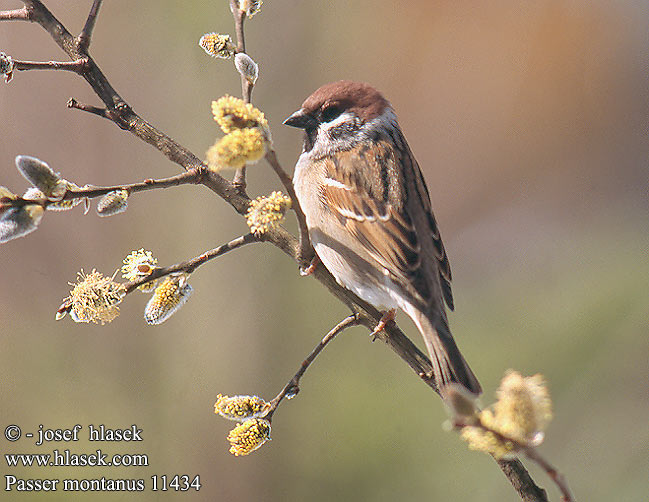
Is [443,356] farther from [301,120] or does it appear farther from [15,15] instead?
[15,15]

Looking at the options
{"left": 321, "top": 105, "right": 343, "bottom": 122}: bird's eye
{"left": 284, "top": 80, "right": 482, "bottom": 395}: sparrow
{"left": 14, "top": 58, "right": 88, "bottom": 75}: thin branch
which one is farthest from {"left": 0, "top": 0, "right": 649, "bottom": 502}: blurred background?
{"left": 14, "top": 58, "right": 88, "bottom": 75}: thin branch

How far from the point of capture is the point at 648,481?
2229 mm

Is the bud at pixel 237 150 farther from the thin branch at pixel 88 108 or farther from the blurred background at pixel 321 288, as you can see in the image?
the blurred background at pixel 321 288

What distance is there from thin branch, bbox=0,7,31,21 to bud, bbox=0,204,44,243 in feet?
0.87

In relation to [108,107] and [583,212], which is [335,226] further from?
[583,212]

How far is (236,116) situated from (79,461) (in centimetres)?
199

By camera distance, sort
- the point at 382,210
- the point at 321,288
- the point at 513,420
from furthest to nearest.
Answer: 1. the point at 321,288
2. the point at 382,210
3. the point at 513,420

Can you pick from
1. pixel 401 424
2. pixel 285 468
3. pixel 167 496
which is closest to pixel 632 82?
pixel 401 424

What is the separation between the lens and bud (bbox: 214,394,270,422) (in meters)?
1.07

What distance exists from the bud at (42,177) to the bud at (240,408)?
37cm

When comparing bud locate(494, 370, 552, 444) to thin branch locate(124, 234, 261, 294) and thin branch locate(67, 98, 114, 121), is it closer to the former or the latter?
thin branch locate(124, 234, 261, 294)

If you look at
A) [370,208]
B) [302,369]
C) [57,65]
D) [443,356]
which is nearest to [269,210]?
[302,369]

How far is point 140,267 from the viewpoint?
1.10 meters

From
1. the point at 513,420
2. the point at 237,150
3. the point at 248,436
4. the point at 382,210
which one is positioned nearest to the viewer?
the point at 513,420
